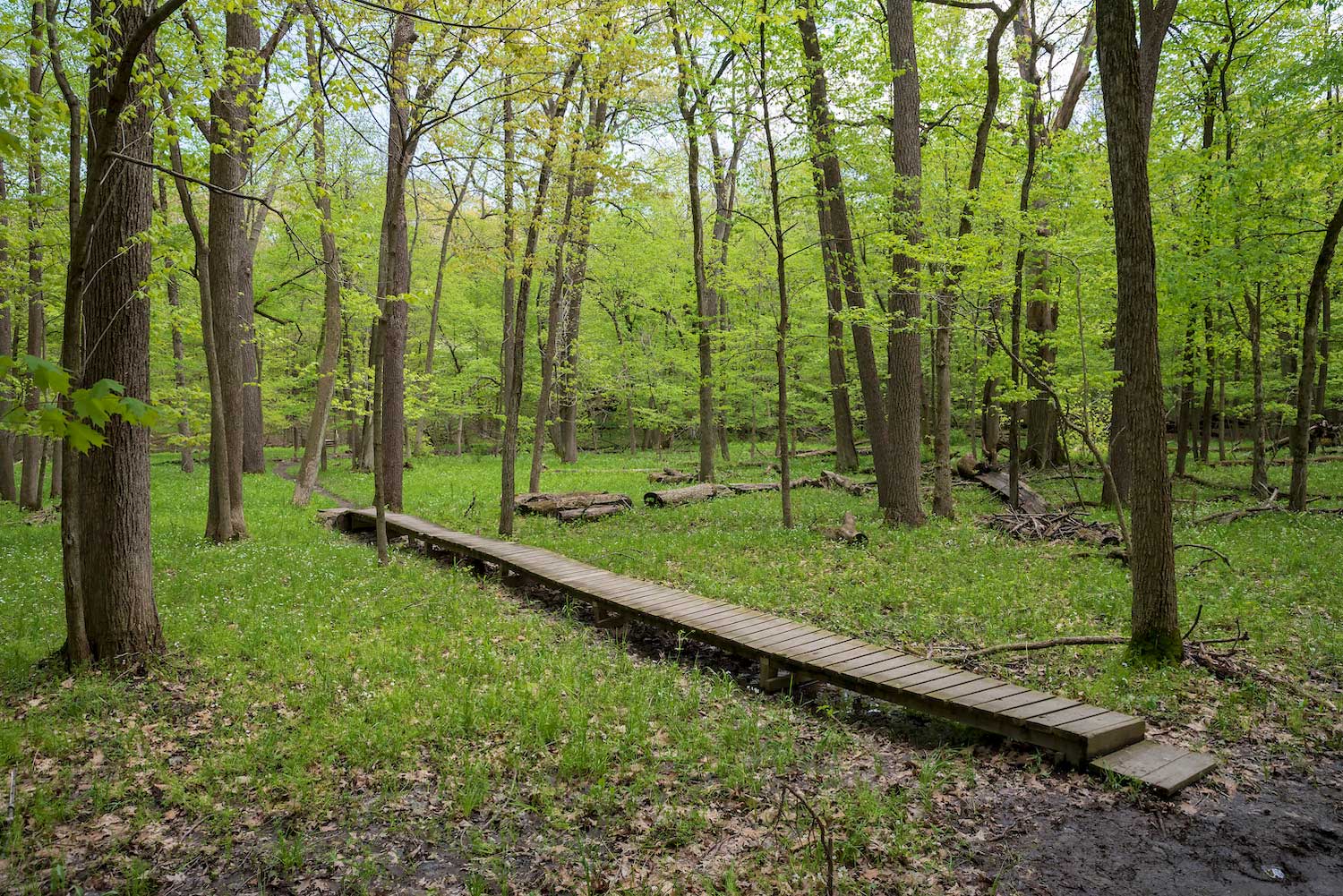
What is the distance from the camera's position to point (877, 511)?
515 inches

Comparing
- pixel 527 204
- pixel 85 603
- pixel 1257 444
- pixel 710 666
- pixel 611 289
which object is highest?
pixel 611 289

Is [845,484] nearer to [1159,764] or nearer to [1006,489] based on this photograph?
[1006,489]

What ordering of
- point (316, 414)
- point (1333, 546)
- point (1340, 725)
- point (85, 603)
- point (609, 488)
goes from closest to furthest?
point (1340, 725), point (85, 603), point (1333, 546), point (316, 414), point (609, 488)

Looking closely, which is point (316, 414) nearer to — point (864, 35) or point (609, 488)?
point (609, 488)

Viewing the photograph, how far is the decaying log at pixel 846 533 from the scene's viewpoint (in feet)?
35.3

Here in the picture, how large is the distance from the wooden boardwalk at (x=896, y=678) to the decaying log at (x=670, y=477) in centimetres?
1043

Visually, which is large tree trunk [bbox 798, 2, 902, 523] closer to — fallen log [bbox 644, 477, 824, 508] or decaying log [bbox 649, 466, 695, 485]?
fallen log [bbox 644, 477, 824, 508]

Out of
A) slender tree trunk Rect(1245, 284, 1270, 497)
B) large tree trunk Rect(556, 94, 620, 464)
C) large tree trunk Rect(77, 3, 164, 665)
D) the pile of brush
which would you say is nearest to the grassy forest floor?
large tree trunk Rect(77, 3, 164, 665)

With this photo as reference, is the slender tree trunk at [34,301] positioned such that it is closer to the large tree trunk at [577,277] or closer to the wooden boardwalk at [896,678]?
the large tree trunk at [577,277]

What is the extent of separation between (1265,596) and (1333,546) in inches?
123

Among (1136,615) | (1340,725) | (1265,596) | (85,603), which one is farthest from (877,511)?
(85,603)

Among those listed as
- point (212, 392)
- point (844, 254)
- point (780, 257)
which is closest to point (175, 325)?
point (212, 392)

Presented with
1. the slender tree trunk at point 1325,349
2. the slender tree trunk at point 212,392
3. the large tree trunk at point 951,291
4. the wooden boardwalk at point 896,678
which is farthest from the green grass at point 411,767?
the slender tree trunk at point 1325,349

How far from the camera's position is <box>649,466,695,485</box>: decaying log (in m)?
19.3
